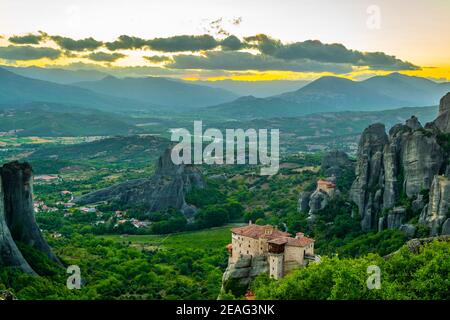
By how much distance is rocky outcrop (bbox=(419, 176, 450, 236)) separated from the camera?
4878 centimetres

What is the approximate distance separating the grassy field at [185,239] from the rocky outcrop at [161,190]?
10804 mm

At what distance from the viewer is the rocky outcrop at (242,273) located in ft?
139

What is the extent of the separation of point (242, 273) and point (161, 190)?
57.5 metres

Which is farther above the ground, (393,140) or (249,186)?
(393,140)

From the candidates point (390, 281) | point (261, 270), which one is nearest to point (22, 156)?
point (261, 270)

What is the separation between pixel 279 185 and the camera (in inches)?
4205

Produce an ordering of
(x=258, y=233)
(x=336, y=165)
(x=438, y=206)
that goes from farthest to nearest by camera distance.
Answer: (x=336, y=165) < (x=438, y=206) < (x=258, y=233)

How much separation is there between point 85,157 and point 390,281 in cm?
17750

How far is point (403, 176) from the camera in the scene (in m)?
60.5

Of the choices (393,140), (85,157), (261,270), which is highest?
(393,140)

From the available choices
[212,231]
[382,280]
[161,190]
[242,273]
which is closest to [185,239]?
[212,231]

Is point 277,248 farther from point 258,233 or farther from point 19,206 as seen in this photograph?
point 19,206

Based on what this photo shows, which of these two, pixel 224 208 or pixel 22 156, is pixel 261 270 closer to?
pixel 224 208

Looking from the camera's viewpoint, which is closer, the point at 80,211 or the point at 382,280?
the point at 382,280
